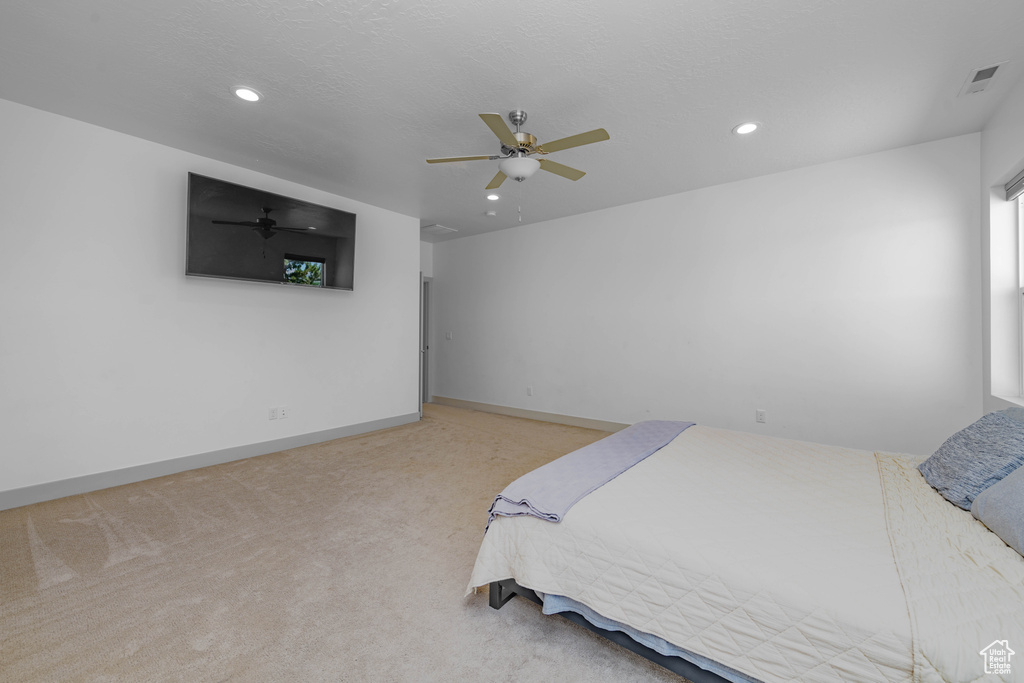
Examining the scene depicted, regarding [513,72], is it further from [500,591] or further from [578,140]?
[500,591]

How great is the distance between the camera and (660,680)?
56.8 inches

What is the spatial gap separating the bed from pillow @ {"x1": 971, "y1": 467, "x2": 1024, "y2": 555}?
0.06ft

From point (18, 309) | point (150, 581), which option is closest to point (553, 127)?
point (150, 581)

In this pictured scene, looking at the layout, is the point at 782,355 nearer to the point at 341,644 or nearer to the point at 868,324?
the point at 868,324

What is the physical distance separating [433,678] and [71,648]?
1418 mm

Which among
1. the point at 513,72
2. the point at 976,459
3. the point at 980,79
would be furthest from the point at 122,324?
the point at 980,79

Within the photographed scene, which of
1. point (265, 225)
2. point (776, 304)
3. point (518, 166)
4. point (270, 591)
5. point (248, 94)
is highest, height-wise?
point (248, 94)

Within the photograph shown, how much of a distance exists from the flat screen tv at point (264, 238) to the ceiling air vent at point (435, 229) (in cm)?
150

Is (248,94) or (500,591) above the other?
(248,94)

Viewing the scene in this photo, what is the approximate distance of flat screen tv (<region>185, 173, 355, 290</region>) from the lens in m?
3.44

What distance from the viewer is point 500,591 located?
178 cm

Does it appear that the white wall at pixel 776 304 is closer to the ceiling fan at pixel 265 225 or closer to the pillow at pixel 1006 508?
the pillow at pixel 1006 508

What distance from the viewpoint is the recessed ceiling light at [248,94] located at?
2582 mm

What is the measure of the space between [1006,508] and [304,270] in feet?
15.9
